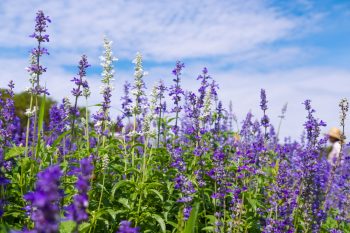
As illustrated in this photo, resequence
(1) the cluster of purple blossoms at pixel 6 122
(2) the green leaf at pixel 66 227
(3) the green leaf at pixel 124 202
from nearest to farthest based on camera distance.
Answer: (2) the green leaf at pixel 66 227
(3) the green leaf at pixel 124 202
(1) the cluster of purple blossoms at pixel 6 122

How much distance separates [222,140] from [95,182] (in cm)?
361

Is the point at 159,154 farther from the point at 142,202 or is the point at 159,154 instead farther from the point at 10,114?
the point at 10,114

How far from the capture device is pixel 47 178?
6.83 feet

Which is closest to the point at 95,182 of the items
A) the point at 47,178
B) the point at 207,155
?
the point at 207,155

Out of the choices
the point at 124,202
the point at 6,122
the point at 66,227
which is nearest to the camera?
the point at 66,227

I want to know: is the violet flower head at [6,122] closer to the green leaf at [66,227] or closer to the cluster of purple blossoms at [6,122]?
the cluster of purple blossoms at [6,122]

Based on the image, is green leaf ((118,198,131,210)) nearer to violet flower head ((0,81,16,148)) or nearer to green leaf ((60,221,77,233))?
green leaf ((60,221,77,233))

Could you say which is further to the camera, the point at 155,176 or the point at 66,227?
the point at 155,176

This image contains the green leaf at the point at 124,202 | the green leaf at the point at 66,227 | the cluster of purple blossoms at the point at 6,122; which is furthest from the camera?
the cluster of purple blossoms at the point at 6,122

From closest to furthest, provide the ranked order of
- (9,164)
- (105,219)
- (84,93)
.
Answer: (105,219), (9,164), (84,93)

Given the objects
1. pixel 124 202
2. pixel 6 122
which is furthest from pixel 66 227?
pixel 6 122

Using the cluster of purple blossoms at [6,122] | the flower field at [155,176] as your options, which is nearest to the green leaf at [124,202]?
the flower field at [155,176]

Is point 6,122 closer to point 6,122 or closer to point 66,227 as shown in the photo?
point 6,122

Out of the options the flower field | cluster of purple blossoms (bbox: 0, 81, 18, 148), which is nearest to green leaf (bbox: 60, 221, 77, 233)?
the flower field
